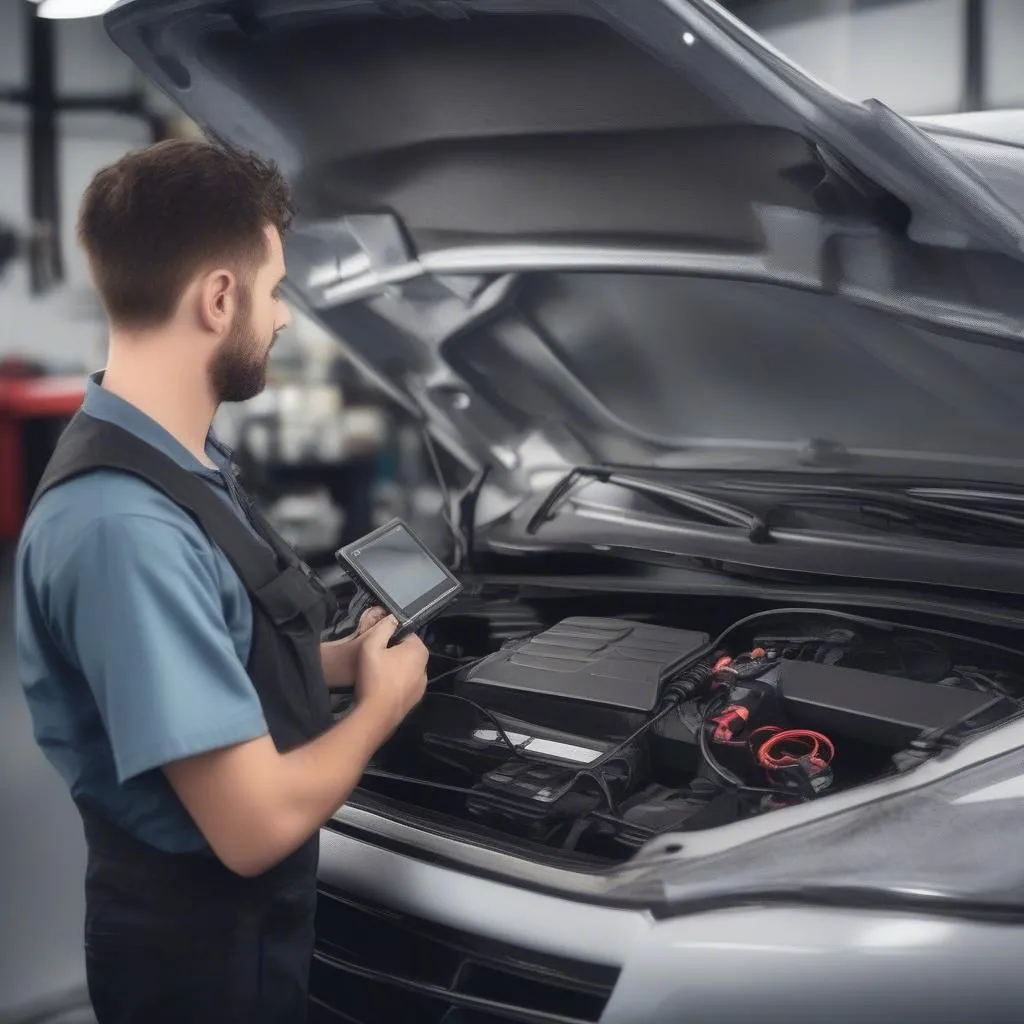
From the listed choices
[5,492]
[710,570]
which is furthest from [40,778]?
[5,492]

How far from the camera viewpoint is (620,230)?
5.00ft

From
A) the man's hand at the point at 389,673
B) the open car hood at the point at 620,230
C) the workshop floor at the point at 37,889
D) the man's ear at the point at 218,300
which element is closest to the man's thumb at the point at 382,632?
the man's hand at the point at 389,673

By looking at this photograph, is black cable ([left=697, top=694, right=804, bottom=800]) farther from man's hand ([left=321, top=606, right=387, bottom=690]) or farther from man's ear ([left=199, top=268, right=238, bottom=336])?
man's ear ([left=199, top=268, right=238, bottom=336])

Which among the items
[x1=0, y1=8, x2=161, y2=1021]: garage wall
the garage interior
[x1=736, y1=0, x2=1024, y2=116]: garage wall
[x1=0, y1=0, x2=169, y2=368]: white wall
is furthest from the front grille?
[x1=0, y1=0, x2=169, y2=368]: white wall

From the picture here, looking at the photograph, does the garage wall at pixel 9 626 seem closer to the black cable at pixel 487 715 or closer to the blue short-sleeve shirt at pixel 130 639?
the black cable at pixel 487 715

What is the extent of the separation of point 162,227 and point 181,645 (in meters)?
0.38

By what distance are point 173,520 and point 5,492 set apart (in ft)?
18.2

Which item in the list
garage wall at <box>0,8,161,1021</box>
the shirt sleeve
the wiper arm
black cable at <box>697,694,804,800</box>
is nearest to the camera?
the shirt sleeve

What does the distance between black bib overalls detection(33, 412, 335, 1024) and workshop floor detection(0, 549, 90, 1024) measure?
1.05m

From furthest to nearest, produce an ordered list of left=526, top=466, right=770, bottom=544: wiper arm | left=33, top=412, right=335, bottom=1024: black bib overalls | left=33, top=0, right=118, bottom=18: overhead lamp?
left=526, top=466, right=770, bottom=544: wiper arm → left=33, top=0, right=118, bottom=18: overhead lamp → left=33, top=412, right=335, bottom=1024: black bib overalls

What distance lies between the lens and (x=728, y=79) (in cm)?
110

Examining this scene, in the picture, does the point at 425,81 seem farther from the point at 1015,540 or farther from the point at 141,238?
the point at 1015,540

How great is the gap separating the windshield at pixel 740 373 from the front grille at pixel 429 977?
92 centimetres

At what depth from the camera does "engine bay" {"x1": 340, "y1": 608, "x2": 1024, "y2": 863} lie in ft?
3.78
